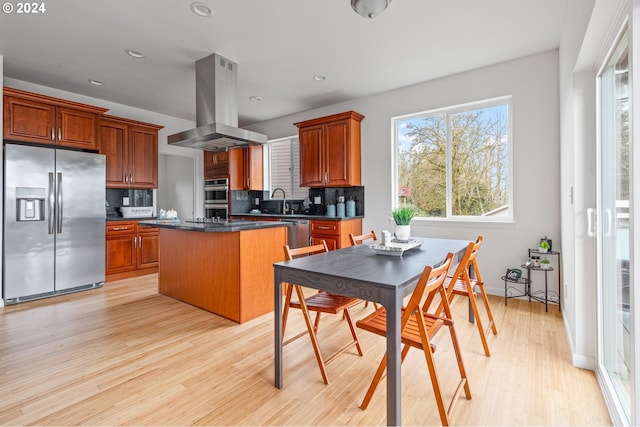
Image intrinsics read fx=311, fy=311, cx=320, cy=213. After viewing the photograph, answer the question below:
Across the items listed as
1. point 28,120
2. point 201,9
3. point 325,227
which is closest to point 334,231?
point 325,227

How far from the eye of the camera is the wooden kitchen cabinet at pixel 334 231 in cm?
445

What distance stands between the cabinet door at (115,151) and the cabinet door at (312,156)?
2.74 m

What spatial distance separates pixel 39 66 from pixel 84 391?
12.5ft

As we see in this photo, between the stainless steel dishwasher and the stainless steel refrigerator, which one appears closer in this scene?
the stainless steel refrigerator

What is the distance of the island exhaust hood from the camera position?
3.40 m

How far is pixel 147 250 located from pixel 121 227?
1.81ft

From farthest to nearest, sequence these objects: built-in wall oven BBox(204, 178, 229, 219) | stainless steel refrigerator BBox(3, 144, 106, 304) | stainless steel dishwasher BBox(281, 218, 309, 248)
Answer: built-in wall oven BBox(204, 178, 229, 219)
stainless steel dishwasher BBox(281, 218, 309, 248)
stainless steel refrigerator BBox(3, 144, 106, 304)

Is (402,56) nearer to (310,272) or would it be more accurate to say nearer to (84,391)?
(310,272)

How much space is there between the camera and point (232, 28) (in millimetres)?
2896

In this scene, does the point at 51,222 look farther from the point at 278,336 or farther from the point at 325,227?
the point at 278,336

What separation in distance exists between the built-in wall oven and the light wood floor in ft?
10.4

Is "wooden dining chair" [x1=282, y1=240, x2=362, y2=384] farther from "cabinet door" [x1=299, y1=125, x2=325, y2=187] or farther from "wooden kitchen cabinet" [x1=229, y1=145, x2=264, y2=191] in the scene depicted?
"wooden kitchen cabinet" [x1=229, y1=145, x2=264, y2=191]

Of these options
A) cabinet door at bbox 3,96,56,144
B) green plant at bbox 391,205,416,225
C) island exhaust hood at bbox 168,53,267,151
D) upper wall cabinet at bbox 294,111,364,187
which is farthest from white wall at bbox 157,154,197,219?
green plant at bbox 391,205,416,225

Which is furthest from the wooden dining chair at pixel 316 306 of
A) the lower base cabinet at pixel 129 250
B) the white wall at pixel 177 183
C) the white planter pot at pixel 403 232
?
the white wall at pixel 177 183
